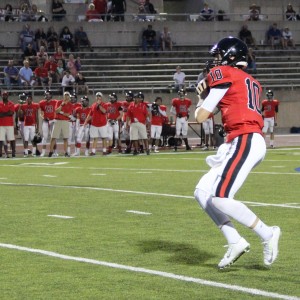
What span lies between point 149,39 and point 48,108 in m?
11.5

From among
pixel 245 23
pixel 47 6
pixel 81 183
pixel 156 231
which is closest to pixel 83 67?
pixel 47 6

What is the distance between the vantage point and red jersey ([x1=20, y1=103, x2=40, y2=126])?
27.4m

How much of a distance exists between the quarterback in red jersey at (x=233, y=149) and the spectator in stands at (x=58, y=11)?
3026 centimetres

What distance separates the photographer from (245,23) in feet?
133

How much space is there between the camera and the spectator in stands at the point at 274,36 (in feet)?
133

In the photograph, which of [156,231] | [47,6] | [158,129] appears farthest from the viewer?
[47,6]

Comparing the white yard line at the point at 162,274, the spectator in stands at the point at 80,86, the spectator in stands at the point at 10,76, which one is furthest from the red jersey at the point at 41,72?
Result: the white yard line at the point at 162,274

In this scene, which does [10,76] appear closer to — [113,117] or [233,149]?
[113,117]

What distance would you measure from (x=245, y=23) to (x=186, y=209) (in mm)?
29079

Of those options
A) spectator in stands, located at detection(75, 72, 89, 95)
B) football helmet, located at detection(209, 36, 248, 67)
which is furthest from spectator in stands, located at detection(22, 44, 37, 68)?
football helmet, located at detection(209, 36, 248, 67)

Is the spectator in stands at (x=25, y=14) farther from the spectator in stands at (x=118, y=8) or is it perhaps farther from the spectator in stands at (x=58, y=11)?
the spectator in stands at (x=118, y=8)

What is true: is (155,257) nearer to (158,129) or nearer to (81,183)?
(81,183)

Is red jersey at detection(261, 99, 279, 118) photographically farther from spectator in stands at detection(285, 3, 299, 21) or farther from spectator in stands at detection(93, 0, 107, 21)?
spectator in stands at detection(285, 3, 299, 21)

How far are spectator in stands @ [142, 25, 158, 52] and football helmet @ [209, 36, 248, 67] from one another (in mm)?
29918
